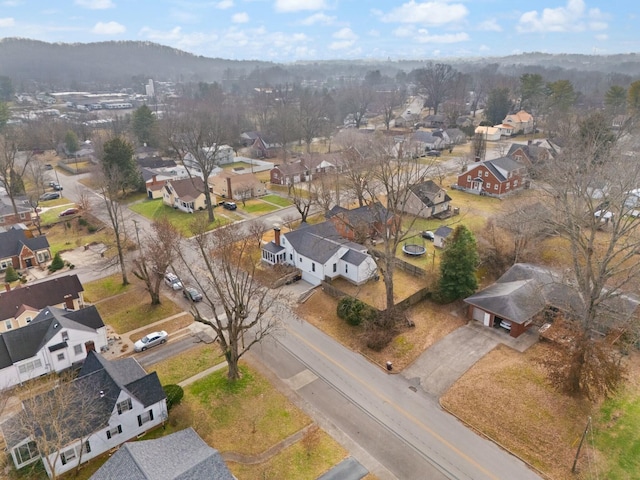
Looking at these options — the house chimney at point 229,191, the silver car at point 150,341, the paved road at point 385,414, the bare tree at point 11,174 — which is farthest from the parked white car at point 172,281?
the bare tree at point 11,174

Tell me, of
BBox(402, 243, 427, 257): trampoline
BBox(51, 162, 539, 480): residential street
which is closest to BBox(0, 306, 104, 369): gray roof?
BBox(51, 162, 539, 480): residential street

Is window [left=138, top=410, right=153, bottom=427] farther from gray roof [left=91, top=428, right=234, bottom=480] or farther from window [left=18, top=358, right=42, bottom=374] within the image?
window [left=18, top=358, right=42, bottom=374]

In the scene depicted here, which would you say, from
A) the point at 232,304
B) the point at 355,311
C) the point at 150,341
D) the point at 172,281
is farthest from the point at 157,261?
the point at 355,311

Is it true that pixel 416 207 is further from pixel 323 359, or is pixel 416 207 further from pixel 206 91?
pixel 206 91

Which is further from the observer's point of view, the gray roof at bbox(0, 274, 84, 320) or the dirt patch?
the gray roof at bbox(0, 274, 84, 320)

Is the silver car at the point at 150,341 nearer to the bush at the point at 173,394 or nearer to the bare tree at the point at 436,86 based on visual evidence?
the bush at the point at 173,394

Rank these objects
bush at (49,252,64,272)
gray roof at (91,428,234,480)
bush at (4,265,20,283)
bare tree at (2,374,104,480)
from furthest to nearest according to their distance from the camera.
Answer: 1. bush at (49,252,64,272)
2. bush at (4,265,20,283)
3. bare tree at (2,374,104,480)
4. gray roof at (91,428,234,480)

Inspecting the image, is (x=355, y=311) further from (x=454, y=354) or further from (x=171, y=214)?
(x=171, y=214)
